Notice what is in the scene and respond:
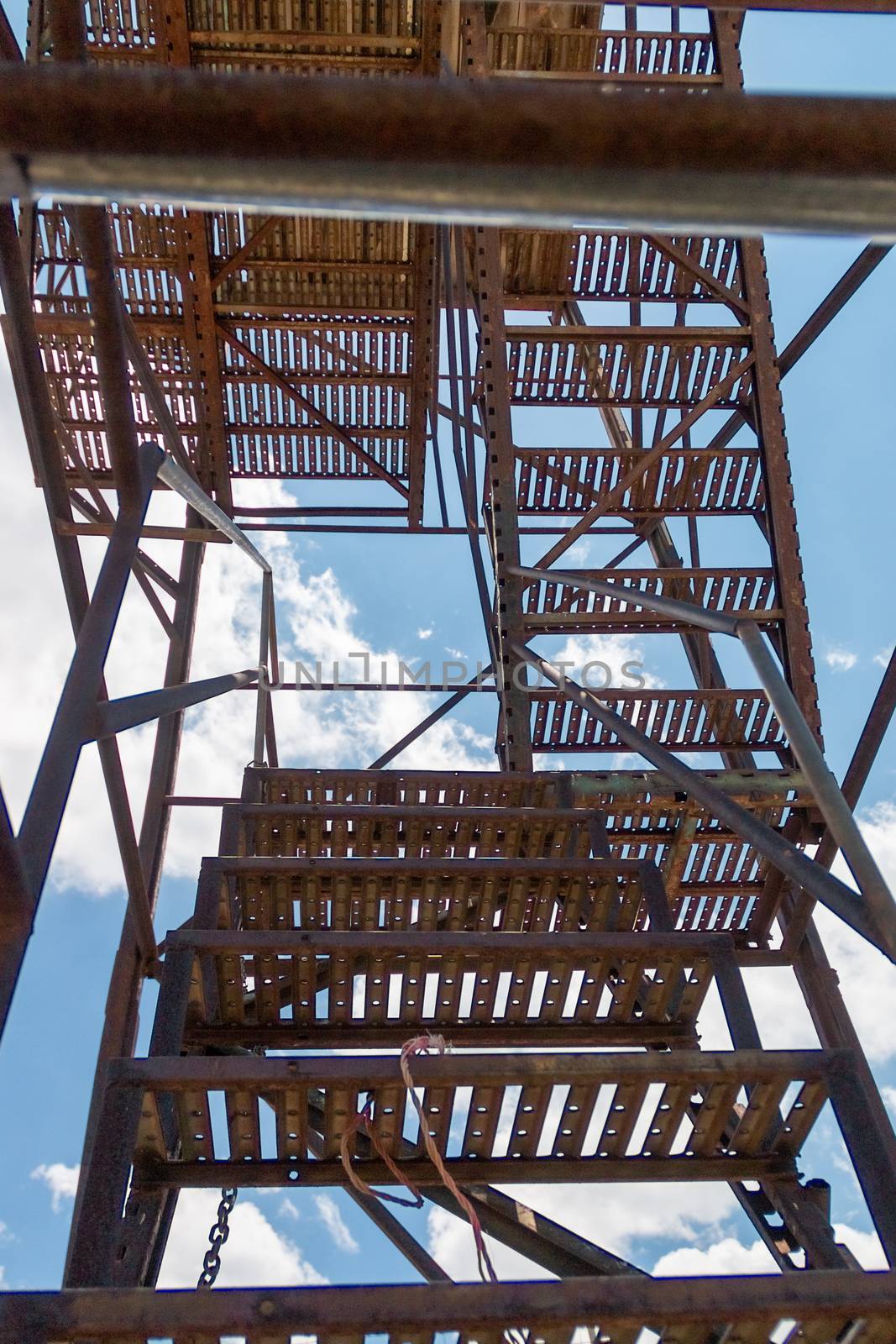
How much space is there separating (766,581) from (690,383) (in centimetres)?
185

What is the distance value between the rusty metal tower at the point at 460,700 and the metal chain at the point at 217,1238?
17 cm

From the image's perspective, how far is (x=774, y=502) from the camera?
8.83 meters

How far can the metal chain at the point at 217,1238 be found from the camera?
382 cm

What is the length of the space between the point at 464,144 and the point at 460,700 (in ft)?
34.8

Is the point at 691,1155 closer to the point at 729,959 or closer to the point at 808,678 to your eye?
the point at 729,959

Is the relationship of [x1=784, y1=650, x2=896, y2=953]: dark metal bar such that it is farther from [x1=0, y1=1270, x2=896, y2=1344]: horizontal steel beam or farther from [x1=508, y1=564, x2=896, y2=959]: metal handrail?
[x1=0, y1=1270, x2=896, y2=1344]: horizontal steel beam

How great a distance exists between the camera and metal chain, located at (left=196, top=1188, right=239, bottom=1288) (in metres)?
3.82

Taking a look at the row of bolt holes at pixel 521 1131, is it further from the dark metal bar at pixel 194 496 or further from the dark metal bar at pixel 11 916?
the dark metal bar at pixel 194 496

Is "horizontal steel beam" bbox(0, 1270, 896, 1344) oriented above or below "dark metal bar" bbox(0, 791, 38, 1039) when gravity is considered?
below

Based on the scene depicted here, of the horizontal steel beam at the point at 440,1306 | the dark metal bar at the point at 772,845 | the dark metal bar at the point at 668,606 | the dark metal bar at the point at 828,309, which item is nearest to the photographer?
the horizontal steel beam at the point at 440,1306

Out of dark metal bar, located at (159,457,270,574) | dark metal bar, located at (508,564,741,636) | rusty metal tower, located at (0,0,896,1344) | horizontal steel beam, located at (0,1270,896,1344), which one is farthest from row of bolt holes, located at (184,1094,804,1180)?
dark metal bar, located at (159,457,270,574)

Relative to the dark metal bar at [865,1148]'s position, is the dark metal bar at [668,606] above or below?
above

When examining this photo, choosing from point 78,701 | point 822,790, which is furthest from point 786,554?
point 78,701

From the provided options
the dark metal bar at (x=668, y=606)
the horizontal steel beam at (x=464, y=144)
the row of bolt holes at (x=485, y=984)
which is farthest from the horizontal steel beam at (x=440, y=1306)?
the horizontal steel beam at (x=464, y=144)
